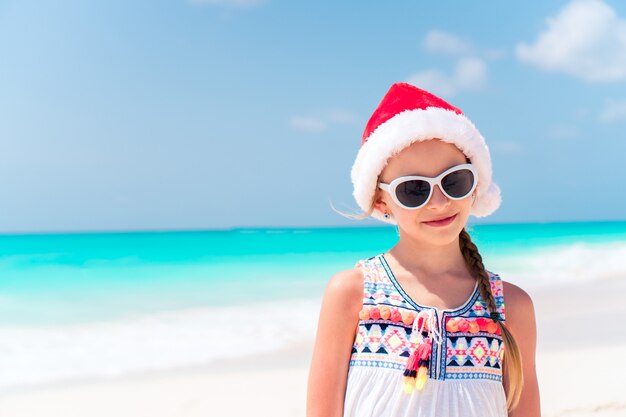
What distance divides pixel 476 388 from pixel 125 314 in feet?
30.5

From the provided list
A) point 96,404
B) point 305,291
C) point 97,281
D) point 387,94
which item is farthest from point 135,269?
point 387,94

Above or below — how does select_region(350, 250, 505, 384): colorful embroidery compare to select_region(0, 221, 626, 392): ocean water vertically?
below

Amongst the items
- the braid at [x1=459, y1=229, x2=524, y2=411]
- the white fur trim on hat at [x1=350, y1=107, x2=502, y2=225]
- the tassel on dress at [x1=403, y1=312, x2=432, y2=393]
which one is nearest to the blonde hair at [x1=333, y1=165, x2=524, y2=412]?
the braid at [x1=459, y1=229, x2=524, y2=411]

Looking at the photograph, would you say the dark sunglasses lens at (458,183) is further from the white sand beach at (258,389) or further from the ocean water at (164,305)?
the white sand beach at (258,389)

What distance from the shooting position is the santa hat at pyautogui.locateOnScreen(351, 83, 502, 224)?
206 centimetres

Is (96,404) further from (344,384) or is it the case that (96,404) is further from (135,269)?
(135,269)

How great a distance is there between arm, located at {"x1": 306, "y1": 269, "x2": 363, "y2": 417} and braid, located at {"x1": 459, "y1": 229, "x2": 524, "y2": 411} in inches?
14.4

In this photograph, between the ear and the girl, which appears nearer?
the girl

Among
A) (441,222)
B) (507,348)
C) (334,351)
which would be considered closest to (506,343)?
(507,348)

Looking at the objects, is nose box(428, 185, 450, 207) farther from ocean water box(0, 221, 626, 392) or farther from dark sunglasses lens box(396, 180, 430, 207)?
ocean water box(0, 221, 626, 392)

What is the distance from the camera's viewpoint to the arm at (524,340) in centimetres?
203

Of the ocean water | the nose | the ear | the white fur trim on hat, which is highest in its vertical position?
the ocean water

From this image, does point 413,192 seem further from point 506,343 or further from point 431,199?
point 506,343

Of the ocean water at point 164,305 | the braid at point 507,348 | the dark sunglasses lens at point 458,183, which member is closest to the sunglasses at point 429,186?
the dark sunglasses lens at point 458,183
